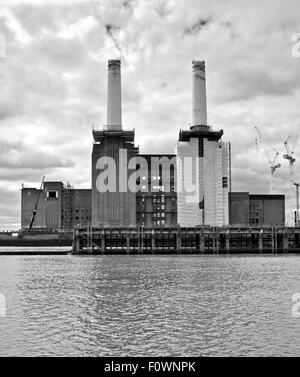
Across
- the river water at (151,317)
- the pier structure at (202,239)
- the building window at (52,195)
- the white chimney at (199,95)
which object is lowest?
the river water at (151,317)

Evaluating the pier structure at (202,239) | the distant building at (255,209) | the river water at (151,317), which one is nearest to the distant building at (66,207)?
the distant building at (255,209)

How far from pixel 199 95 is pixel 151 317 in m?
129

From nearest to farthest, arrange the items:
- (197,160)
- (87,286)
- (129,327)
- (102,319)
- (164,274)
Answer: (129,327)
(102,319)
(87,286)
(164,274)
(197,160)

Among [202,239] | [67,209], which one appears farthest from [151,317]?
[67,209]

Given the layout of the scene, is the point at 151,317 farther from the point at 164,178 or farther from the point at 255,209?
the point at 255,209

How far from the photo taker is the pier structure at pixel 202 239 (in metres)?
109

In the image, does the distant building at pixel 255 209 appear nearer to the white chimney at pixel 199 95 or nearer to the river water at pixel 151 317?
the white chimney at pixel 199 95

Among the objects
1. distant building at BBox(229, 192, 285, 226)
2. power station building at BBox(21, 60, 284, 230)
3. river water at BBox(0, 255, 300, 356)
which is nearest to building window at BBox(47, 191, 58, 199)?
power station building at BBox(21, 60, 284, 230)

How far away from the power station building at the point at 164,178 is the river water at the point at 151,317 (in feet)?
323

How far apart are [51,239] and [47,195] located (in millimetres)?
16386

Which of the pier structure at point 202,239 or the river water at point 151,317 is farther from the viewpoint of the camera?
the pier structure at point 202,239

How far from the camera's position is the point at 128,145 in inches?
6176

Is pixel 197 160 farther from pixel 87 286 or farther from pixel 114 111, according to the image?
pixel 87 286
